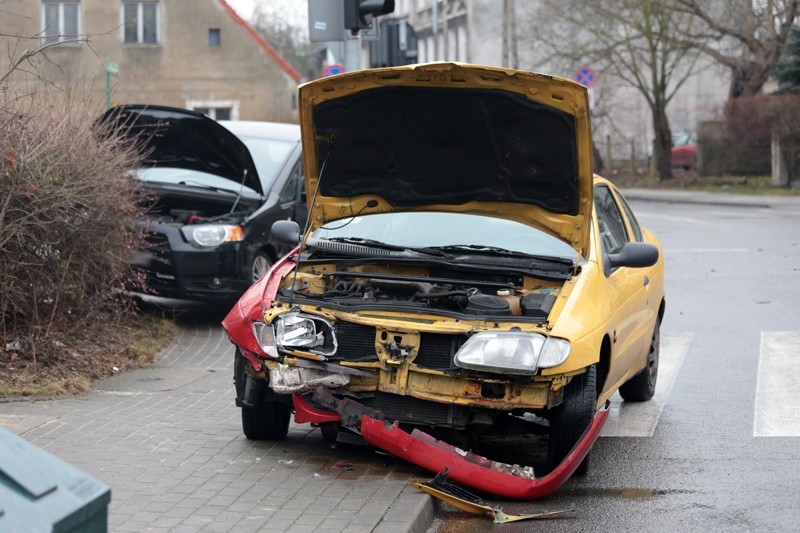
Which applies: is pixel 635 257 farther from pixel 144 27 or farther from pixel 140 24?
→ pixel 144 27

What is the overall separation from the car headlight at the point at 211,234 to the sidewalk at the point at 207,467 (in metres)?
2.62

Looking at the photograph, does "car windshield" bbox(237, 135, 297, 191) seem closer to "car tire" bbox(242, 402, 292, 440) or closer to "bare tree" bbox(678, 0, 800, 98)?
"car tire" bbox(242, 402, 292, 440)

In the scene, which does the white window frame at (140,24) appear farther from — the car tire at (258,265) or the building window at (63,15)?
the car tire at (258,265)

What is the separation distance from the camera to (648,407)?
8.41m

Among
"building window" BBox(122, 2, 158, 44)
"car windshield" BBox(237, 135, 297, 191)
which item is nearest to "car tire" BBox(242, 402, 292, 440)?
"car windshield" BBox(237, 135, 297, 191)

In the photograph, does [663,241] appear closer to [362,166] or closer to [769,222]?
[769,222]

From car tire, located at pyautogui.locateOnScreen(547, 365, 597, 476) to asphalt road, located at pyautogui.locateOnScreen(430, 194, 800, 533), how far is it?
24cm

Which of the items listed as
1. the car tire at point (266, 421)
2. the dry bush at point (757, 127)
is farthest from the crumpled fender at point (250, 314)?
the dry bush at point (757, 127)

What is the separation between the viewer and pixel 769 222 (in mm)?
22094

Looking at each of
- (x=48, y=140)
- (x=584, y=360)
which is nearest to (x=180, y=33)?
(x=48, y=140)

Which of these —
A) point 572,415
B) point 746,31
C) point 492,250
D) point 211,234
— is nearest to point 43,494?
point 572,415

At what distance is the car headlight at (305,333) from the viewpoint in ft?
21.0

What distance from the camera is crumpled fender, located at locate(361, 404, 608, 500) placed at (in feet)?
19.6

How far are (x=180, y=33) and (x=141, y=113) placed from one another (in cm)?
2811
